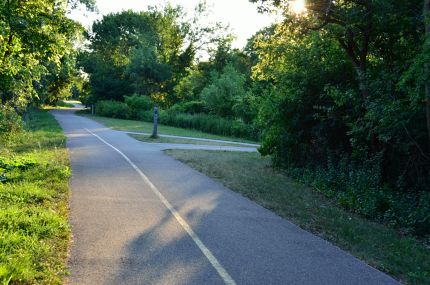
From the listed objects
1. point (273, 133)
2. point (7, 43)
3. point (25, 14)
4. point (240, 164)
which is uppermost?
point (25, 14)

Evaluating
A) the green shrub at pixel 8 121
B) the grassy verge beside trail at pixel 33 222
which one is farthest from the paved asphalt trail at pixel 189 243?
the green shrub at pixel 8 121

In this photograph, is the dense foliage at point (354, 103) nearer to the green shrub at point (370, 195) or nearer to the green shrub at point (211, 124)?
the green shrub at point (370, 195)

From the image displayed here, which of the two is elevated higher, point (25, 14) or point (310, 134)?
point (25, 14)

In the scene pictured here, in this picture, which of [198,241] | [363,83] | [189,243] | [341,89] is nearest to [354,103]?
[363,83]

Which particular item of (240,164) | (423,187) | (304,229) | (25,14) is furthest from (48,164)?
(423,187)

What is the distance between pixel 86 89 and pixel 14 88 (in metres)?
64.9

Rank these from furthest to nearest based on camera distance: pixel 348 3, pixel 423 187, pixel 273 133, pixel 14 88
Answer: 1. pixel 273 133
2. pixel 14 88
3. pixel 348 3
4. pixel 423 187

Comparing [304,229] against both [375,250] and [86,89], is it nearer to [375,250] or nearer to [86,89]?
[375,250]

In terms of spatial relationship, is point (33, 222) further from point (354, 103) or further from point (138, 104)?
point (138, 104)

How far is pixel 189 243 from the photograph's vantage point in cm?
657

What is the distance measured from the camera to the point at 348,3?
37.3 feet

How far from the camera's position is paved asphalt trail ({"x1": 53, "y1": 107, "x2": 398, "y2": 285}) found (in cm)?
536

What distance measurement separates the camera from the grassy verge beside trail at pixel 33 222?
501 cm

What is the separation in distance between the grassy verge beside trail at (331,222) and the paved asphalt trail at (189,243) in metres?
0.33
